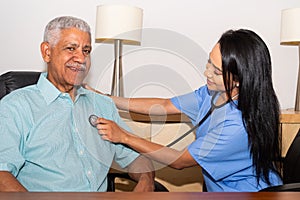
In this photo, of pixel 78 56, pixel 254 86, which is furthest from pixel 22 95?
pixel 254 86

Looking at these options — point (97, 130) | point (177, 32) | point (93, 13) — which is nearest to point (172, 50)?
point (177, 32)

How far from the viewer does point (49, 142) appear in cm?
173

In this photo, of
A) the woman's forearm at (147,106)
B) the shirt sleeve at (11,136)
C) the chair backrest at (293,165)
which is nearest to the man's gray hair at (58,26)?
the shirt sleeve at (11,136)

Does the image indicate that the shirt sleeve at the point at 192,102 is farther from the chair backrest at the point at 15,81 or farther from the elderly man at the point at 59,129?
the chair backrest at the point at 15,81

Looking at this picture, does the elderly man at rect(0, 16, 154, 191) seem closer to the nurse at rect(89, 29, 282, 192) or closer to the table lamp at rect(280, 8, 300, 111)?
the nurse at rect(89, 29, 282, 192)

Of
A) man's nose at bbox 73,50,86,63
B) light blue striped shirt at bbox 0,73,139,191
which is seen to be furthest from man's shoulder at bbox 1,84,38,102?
man's nose at bbox 73,50,86,63

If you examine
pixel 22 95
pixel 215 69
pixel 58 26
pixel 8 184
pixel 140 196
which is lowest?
pixel 8 184

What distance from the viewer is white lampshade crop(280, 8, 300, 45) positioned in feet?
8.37

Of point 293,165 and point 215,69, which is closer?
point 215,69

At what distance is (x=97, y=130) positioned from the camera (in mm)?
1812

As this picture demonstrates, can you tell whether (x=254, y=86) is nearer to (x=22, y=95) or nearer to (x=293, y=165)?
(x=293, y=165)

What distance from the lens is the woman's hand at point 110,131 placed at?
177cm

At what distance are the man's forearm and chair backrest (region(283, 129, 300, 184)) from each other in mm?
997

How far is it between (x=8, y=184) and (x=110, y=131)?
1.27 feet
